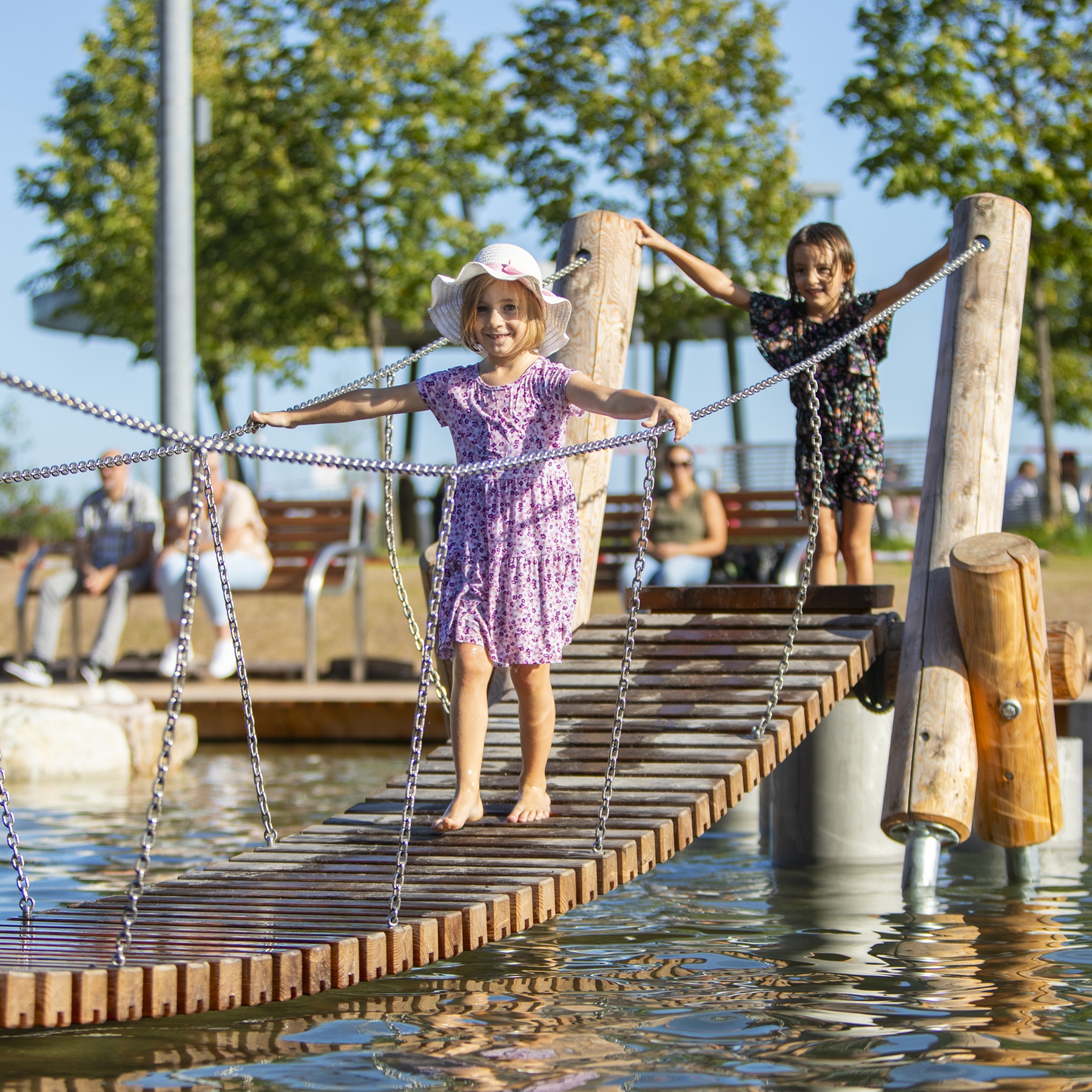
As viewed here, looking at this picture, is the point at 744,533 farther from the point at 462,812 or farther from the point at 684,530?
the point at 462,812

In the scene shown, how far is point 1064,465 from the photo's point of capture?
77.0ft

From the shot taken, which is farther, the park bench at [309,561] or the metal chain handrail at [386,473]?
the park bench at [309,561]

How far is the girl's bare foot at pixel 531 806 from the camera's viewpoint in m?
4.76

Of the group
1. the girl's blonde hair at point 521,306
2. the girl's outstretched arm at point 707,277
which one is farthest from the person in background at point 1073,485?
the girl's blonde hair at point 521,306

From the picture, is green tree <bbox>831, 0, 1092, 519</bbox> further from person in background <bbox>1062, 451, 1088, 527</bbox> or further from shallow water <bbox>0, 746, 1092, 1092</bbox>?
shallow water <bbox>0, 746, 1092, 1092</bbox>

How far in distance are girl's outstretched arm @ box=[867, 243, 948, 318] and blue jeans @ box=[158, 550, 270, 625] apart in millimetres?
5103

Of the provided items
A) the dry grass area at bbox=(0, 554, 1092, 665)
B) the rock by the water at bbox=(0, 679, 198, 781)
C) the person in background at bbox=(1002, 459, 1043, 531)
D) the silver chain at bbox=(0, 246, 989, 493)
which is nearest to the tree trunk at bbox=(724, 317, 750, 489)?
the person in background at bbox=(1002, 459, 1043, 531)

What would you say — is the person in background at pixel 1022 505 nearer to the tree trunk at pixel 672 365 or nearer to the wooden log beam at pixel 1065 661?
the tree trunk at pixel 672 365

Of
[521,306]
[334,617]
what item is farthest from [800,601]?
[334,617]

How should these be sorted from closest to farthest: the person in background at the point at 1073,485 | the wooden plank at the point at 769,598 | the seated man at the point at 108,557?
the wooden plank at the point at 769,598
the seated man at the point at 108,557
the person in background at the point at 1073,485

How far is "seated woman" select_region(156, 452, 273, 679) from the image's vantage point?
10.2 meters

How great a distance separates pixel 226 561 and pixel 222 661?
0.60m

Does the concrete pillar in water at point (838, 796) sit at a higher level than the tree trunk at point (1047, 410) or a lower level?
lower

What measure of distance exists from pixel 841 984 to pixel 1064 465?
67.1 ft
